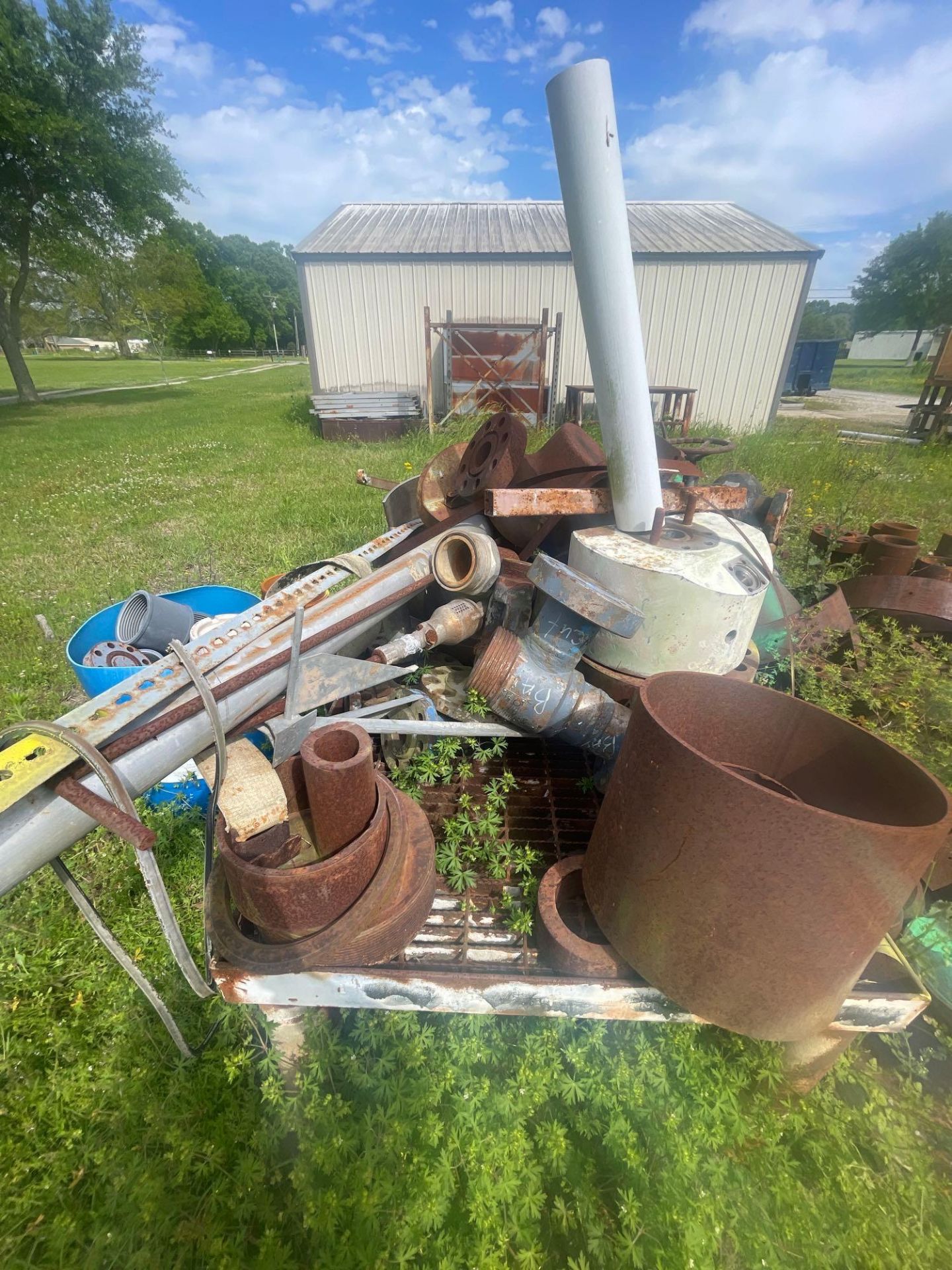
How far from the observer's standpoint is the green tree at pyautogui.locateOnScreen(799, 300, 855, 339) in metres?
54.0

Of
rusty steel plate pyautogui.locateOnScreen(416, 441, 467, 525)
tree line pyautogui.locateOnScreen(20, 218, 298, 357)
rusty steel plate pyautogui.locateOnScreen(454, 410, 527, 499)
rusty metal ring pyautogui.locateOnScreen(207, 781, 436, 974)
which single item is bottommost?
rusty metal ring pyautogui.locateOnScreen(207, 781, 436, 974)

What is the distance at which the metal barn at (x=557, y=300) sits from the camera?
1165cm

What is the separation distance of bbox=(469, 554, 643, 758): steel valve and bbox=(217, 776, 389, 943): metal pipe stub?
2.23 feet

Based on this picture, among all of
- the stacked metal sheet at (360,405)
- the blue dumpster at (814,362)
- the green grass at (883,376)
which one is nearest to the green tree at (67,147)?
the stacked metal sheet at (360,405)

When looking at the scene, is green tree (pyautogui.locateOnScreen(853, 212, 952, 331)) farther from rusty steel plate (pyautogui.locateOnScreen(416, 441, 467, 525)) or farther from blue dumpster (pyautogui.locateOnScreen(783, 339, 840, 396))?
rusty steel plate (pyautogui.locateOnScreen(416, 441, 467, 525))

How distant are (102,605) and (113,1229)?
13.0 ft

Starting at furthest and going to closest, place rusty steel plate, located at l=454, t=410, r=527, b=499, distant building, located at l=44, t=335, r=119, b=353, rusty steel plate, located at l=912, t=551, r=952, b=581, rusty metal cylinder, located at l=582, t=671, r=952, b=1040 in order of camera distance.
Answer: distant building, located at l=44, t=335, r=119, b=353 → rusty steel plate, located at l=912, t=551, r=952, b=581 → rusty steel plate, located at l=454, t=410, r=527, b=499 → rusty metal cylinder, located at l=582, t=671, r=952, b=1040

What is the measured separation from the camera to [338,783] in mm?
1316

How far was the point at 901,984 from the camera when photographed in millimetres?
1521

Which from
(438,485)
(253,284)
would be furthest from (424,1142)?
(253,284)

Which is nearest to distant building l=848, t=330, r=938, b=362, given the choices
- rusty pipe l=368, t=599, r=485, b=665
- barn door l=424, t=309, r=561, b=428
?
barn door l=424, t=309, r=561, b=428

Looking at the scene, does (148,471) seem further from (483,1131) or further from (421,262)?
(483,1131)

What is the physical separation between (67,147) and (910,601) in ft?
70.3

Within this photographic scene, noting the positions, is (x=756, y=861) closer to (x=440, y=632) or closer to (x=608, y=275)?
(x=440, y=632)
